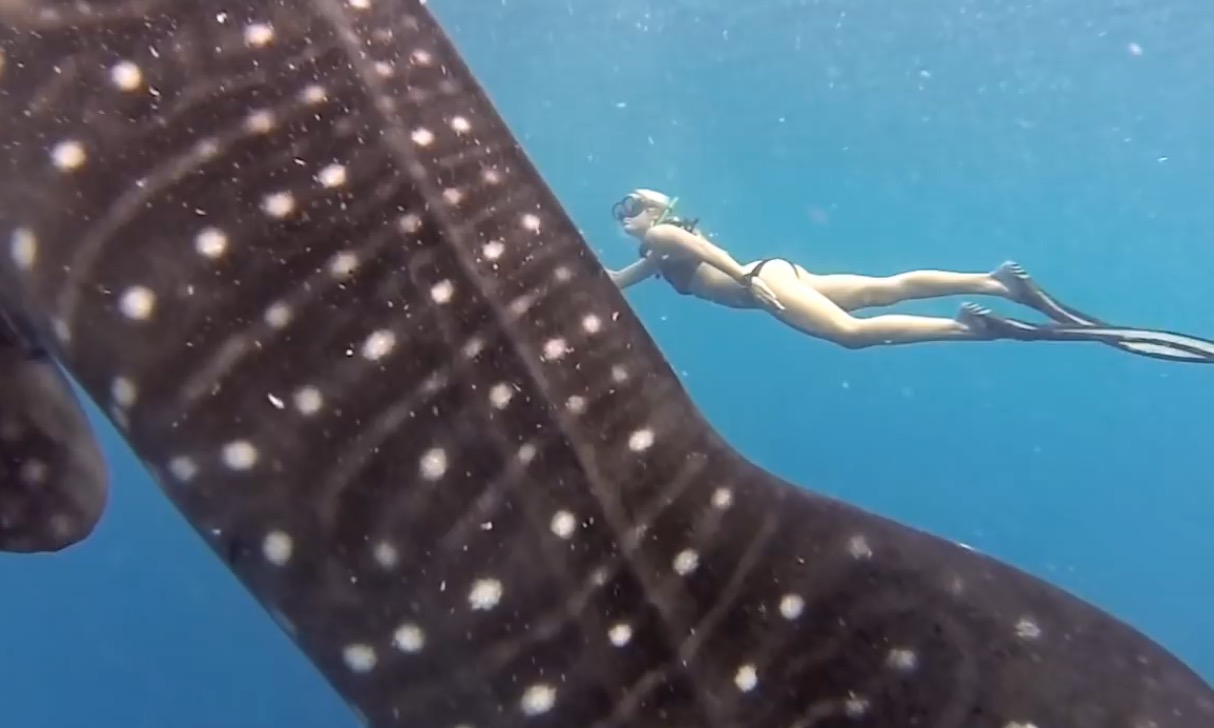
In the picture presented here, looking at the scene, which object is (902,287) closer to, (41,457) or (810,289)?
(810,289)

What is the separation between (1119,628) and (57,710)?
1536cm

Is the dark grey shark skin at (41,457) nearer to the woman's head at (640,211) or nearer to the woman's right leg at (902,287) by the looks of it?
the woman's right leg at (902,287)

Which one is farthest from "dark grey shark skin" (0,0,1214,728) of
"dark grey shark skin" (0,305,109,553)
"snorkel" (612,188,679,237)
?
"snorkel" (612,188,679,237)

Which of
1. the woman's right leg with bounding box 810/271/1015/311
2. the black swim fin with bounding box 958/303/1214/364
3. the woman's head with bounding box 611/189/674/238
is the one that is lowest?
the black swim fin with bounding box 958/303/1214/364

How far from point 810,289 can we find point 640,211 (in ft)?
5.67

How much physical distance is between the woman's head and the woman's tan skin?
0.02 metres

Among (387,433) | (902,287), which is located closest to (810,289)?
(902,287)

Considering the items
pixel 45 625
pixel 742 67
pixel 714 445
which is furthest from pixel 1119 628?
pixel 742 67

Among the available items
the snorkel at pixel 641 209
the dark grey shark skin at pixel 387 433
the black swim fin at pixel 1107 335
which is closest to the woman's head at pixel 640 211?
the snorkel at pixel 641 209

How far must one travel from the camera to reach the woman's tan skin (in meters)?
8.99

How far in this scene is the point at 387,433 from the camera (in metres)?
2.01

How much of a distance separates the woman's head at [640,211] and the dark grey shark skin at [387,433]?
8.01 meters

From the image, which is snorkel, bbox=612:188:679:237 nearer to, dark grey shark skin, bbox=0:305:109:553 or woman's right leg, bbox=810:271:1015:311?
woman's right leg, bbox=810:271:1015:311

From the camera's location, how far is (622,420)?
2068 mm
